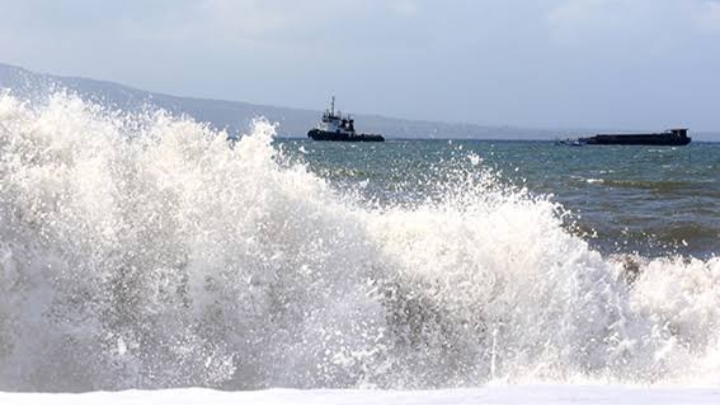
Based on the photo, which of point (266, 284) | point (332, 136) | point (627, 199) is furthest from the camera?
point (332, 136)

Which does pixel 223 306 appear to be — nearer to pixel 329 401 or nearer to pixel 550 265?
pixel 550 265

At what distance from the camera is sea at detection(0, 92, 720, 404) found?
6.40 meters

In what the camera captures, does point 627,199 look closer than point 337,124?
Yes

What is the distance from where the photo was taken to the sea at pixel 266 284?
21.0 feet

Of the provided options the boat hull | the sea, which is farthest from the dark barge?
the sea

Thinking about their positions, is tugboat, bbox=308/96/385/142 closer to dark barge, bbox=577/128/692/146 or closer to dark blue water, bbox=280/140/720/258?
dark barge, bbox=577/128/692/146

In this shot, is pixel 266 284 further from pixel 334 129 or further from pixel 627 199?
pixel 334 129

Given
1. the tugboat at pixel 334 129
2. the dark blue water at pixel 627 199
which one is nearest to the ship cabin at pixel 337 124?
the tugboat at pixel 334 129

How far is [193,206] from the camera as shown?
7.30 meters

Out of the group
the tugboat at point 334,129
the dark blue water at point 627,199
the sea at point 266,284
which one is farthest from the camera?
the tugboat at point 334,129

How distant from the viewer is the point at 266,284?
696 cm

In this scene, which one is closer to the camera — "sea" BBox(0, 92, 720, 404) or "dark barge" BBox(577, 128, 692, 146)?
"sea" BBox(0, 92, 720, 404)

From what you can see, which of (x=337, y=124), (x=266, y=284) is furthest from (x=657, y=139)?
(x=266, y=284)

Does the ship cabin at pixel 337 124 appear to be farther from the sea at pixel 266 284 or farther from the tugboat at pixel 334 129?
the sea at pixel 266 284
